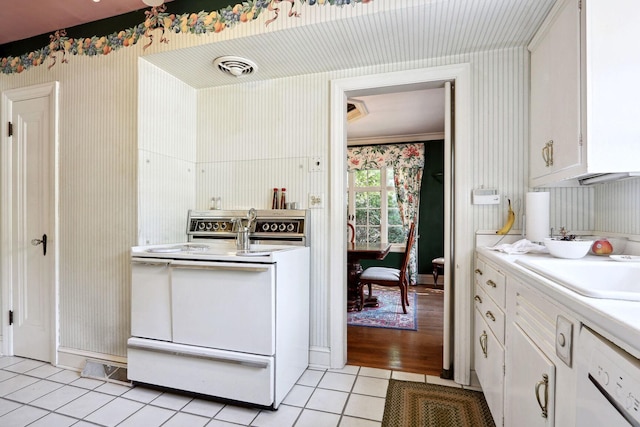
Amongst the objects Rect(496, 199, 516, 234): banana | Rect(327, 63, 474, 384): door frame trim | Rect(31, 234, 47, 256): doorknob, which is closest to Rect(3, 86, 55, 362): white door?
Rect(31, 234, 47, 256): doorknob

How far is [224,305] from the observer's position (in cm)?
177

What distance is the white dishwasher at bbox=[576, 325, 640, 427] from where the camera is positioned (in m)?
0.55

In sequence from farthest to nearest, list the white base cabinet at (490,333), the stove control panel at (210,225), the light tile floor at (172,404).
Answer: the stove control panel at (210,225)
the light tile floor at (172,404)
the white base cabinet at (490,333)

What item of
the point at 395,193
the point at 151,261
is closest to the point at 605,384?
the point at 151,261

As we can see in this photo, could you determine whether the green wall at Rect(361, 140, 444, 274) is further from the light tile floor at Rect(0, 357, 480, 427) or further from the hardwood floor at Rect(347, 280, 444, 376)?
the light tile floor at Rect(0, 357, 480, 427)

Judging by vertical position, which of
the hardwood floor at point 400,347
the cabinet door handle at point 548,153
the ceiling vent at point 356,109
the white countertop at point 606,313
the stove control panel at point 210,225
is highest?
the ceiling vent at point 356,109

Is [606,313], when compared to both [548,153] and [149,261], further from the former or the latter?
[149,261]

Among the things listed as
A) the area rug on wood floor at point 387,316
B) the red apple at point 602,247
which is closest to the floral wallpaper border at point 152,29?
the red apple at point 602,247

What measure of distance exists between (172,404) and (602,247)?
2.41 metres

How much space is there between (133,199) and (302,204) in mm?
1154

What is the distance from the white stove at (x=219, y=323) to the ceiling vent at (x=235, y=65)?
1275 millimetres

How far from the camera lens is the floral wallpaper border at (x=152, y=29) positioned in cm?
183

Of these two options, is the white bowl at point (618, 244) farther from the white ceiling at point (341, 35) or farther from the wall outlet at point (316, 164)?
the wall outlet at point (316, 164)

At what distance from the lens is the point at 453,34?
1814 millimetres
